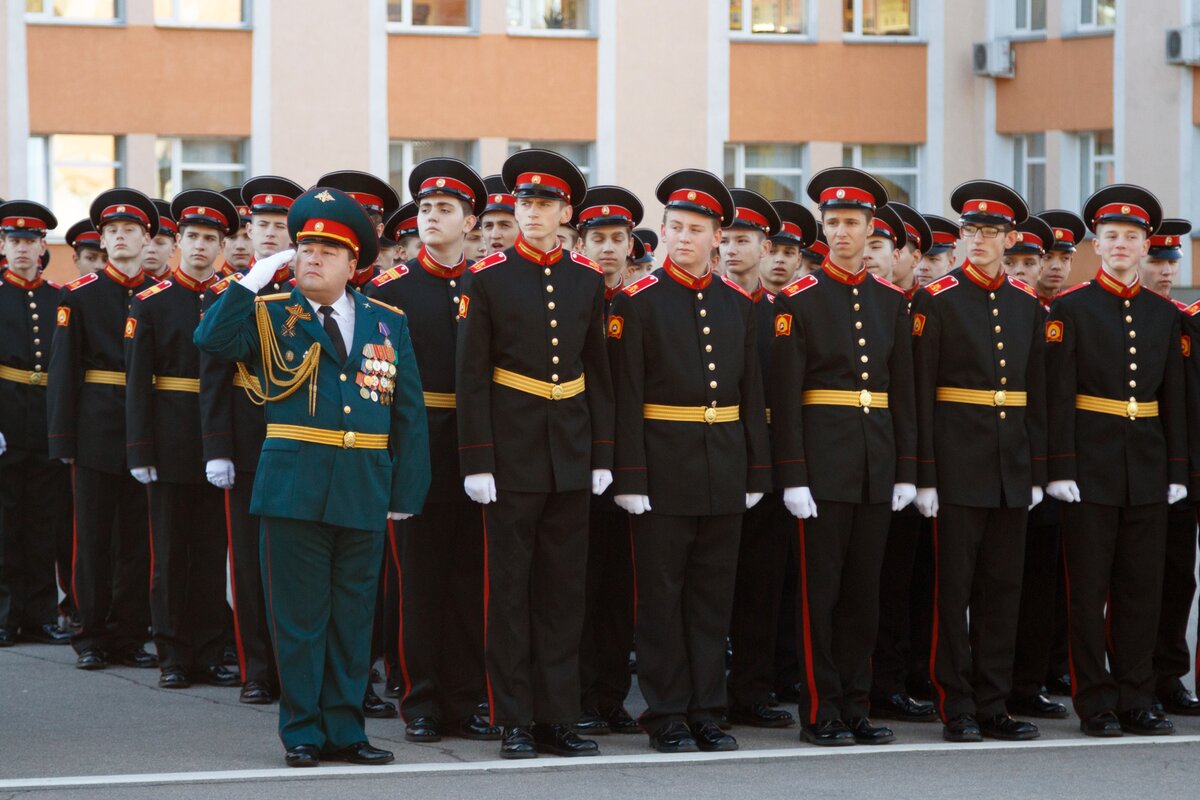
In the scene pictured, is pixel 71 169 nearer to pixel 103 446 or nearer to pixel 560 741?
pixel 103 446

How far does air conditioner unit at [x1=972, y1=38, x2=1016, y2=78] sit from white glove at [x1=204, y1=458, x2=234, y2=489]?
2154 centimetres

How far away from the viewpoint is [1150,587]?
8.98 meters

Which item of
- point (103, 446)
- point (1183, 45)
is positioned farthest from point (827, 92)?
point (103, 446)

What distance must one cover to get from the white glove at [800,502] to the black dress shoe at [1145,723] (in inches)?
69.1

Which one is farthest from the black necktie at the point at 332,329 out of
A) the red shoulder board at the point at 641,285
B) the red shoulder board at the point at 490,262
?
the red shoulder board at the point at 641,285

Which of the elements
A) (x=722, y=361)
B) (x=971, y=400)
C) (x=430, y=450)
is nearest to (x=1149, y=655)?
(x=971, y=400)

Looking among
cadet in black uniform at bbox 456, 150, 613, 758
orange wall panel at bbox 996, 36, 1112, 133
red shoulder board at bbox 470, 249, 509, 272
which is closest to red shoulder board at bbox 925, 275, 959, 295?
cadet in black uniform at bbox 456, 150, 613, 758

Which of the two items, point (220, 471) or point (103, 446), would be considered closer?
point (220, 471)

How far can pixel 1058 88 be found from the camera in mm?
28547

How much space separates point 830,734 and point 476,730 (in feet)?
4.91

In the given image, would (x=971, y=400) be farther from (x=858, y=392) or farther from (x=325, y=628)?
(x=325, y=628)

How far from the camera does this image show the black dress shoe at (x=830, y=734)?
330 inches

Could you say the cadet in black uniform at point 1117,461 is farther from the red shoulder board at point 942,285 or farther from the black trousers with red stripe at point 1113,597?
the red shoulder board at point 942,285

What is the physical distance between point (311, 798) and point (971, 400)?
3387 millimetres
